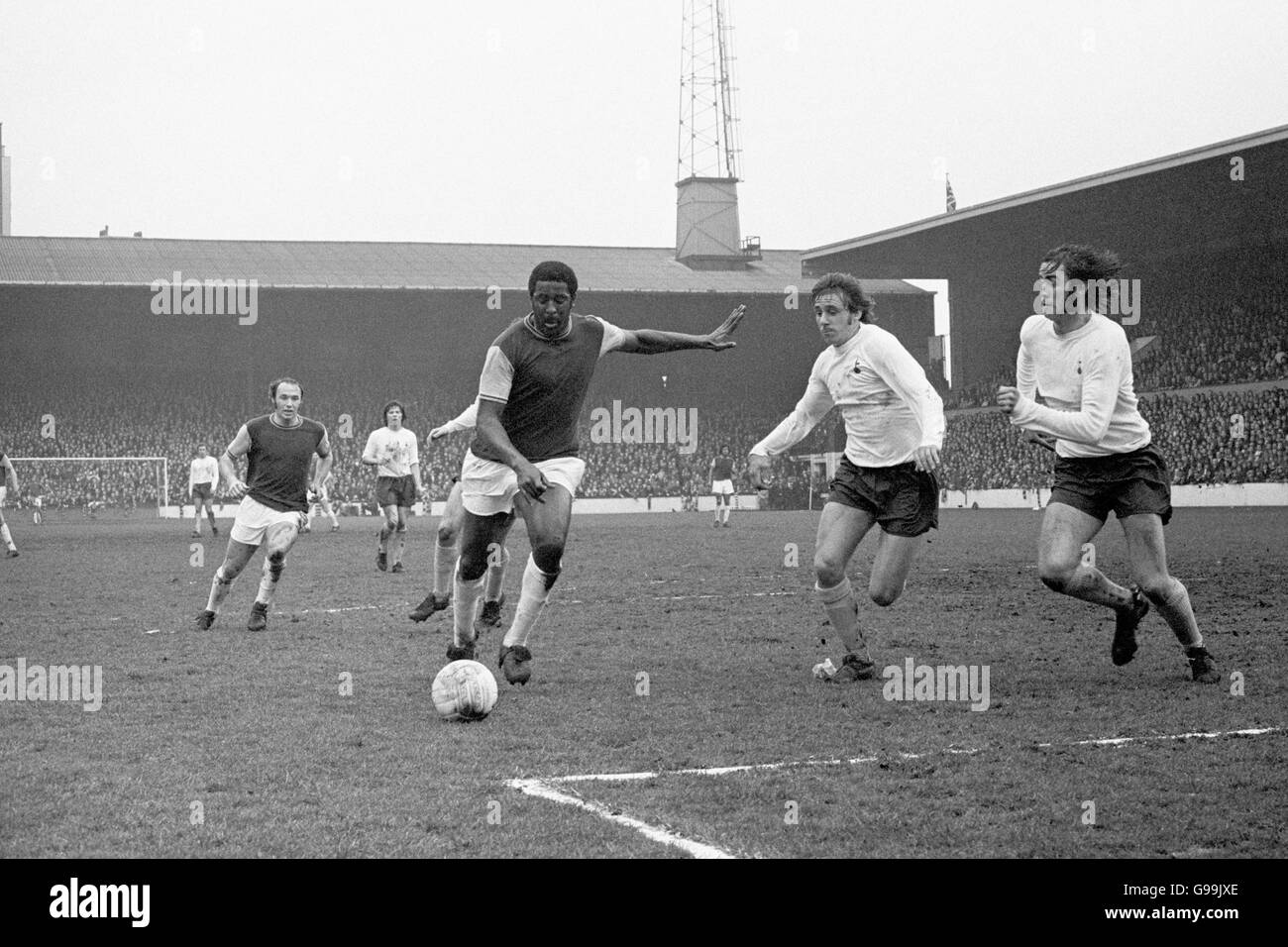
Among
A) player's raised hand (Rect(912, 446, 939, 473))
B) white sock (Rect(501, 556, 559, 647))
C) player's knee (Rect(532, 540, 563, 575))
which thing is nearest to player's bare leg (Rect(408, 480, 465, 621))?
white sock (Rect(501, 556, 559, 647))

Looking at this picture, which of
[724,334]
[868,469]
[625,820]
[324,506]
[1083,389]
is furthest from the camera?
[324,506]

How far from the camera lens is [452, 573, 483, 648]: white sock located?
864 cm

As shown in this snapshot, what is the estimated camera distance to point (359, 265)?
4956 centimetres

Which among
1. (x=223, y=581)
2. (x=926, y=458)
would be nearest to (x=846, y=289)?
(x=926, y=458)

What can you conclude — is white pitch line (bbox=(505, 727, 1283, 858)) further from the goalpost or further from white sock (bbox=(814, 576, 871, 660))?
the goalpost

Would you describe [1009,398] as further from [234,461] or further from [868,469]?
[234,461]

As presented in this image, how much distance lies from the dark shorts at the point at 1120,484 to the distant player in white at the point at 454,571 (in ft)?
11.6

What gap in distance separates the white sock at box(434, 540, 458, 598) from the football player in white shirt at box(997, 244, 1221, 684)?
5.10 meters

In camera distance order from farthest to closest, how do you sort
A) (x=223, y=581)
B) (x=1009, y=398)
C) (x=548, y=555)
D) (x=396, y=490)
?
(x=396, y=490), (x=223, y=581), (x=548, y=555), (x=1009, y=398)

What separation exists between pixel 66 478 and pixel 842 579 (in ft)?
126

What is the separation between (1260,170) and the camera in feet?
110
